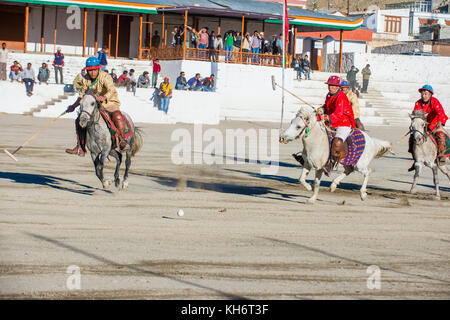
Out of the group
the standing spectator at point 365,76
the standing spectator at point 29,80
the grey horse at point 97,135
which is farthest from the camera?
the standing spectator at point 365,76

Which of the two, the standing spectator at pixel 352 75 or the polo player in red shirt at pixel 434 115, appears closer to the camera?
the polo player in red shirt at pixel 434 115

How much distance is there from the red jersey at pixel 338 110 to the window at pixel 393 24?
7257 centimetres

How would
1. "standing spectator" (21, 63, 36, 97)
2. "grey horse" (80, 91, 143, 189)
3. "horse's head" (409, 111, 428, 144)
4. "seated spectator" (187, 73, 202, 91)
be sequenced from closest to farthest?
"grey horse" (80, 91, 143, 189) < "horse's head" (409, 111, 428, 144) < "standing spectator" (21, 63, 36, 97) < "seated spectator" (187, 73, 202, 91)

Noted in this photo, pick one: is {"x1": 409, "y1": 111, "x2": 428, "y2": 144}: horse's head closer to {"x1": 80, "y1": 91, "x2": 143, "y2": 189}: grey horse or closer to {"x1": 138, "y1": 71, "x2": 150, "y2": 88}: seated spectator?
{"x1": 80, "y1": 91, "x2": 143, "y2": 189}: grey horse

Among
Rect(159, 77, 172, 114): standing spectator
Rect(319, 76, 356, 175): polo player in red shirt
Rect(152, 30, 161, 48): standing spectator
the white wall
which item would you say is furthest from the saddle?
the white wall

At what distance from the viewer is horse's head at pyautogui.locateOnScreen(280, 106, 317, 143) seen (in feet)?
39.2

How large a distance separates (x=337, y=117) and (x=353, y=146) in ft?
2.01

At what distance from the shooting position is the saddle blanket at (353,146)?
12787 millimetres

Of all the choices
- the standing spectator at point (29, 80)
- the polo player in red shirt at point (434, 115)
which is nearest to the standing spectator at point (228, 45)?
the standing spectator at point (29, 80)

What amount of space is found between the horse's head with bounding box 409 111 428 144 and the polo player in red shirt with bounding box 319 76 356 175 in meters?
1.54

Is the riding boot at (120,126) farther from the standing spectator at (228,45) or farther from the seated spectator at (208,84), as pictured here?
the standing spectator at (228,45)

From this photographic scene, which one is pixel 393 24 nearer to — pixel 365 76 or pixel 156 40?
pixel 365 76

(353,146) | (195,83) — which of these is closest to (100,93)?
(353,146)
